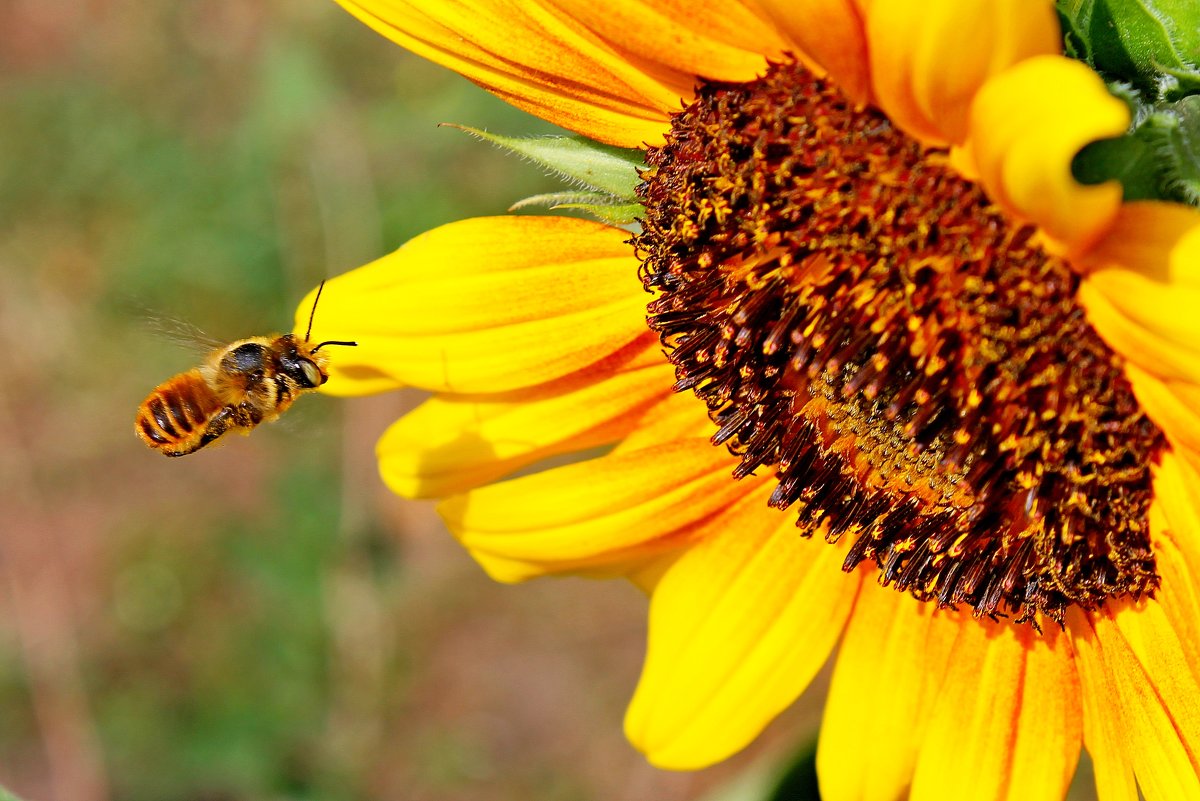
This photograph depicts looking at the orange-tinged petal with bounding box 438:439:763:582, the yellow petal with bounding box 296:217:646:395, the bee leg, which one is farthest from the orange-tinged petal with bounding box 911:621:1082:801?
the bee leg

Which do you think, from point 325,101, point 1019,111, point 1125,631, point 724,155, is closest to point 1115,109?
point 1019,111

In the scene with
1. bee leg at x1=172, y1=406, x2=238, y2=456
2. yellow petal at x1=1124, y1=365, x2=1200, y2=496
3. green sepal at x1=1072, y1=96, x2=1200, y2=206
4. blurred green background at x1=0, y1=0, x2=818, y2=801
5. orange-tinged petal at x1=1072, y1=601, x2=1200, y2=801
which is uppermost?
green sepal at x1=1072, y1=96, x2=1200, y2=206

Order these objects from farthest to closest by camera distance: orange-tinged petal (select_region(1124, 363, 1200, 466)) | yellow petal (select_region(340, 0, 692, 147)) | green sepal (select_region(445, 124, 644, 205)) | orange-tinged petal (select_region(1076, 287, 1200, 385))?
green sepal (select_region(445, 124, 644, 205)) < yellow petal (select_region(340, 0, 692, 147)) < orange-tinged petal (select_region(1124, 363, 1200, 466)) < orange-tinged petal (select_region(1076, 287, 1200, 385))

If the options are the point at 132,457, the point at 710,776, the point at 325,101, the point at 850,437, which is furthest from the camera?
the point at 132,457

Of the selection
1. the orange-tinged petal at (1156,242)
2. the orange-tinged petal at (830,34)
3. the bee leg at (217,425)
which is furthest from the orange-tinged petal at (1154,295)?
the bee leg at (217,425)

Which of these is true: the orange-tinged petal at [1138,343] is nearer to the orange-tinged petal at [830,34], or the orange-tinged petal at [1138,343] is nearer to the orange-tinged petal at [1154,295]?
the orange-tinged petal at [1154,295]

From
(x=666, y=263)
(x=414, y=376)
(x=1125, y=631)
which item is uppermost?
(x=666, y=263)

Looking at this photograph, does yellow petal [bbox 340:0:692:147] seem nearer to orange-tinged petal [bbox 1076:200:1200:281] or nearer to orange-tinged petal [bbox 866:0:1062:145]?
orange-tinged petal [bbox 866:0:1062:145]

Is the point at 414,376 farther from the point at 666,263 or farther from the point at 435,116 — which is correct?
the point at 435,116
